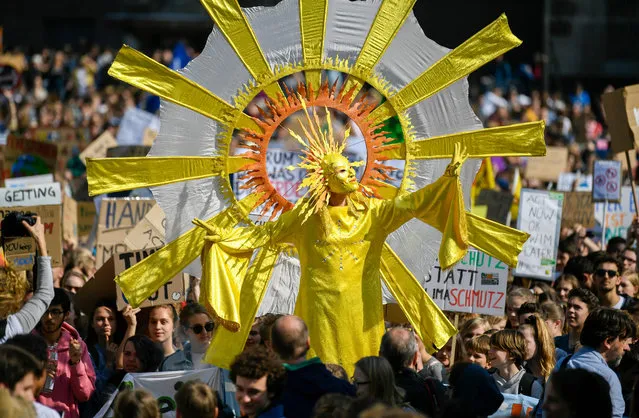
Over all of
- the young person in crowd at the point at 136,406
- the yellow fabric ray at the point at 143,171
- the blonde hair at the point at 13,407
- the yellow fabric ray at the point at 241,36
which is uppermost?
the yellow fabric ray at the point at 241,36

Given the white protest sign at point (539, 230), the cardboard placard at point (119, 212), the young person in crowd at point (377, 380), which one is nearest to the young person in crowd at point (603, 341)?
the young person in crowd at point (377, 380)

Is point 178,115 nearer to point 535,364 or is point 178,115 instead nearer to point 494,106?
point 535,364

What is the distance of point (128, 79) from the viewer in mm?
8172

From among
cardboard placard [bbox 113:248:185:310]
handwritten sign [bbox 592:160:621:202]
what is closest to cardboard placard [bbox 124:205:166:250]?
cardboard placard [bbox 113:248:185:310]

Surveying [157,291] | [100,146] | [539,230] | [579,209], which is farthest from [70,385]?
[100,146]

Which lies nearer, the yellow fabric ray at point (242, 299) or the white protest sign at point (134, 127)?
the yellow fabric ray at point (242, 299)

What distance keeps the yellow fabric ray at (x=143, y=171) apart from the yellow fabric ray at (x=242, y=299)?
0.64 m

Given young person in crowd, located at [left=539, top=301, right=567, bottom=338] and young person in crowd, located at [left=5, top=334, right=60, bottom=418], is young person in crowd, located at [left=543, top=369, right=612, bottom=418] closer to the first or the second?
young person in crowd, located at [left=5, top=334, right=60, bottom=418]

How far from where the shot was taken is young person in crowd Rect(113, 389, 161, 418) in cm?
543

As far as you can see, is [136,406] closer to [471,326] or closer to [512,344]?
[512,344]

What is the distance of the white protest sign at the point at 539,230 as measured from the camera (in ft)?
36.9

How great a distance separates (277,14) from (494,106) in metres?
16.6

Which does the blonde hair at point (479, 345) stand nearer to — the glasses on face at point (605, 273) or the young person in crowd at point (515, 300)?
the young person in crowd at point (515, 300)

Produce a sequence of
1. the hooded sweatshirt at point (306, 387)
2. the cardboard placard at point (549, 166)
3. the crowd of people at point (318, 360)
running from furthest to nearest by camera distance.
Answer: the cardboard placard at point (549, 166) → the hooded sweatshirt at point (306, 387) → the crowd of people at point (318, 360)
